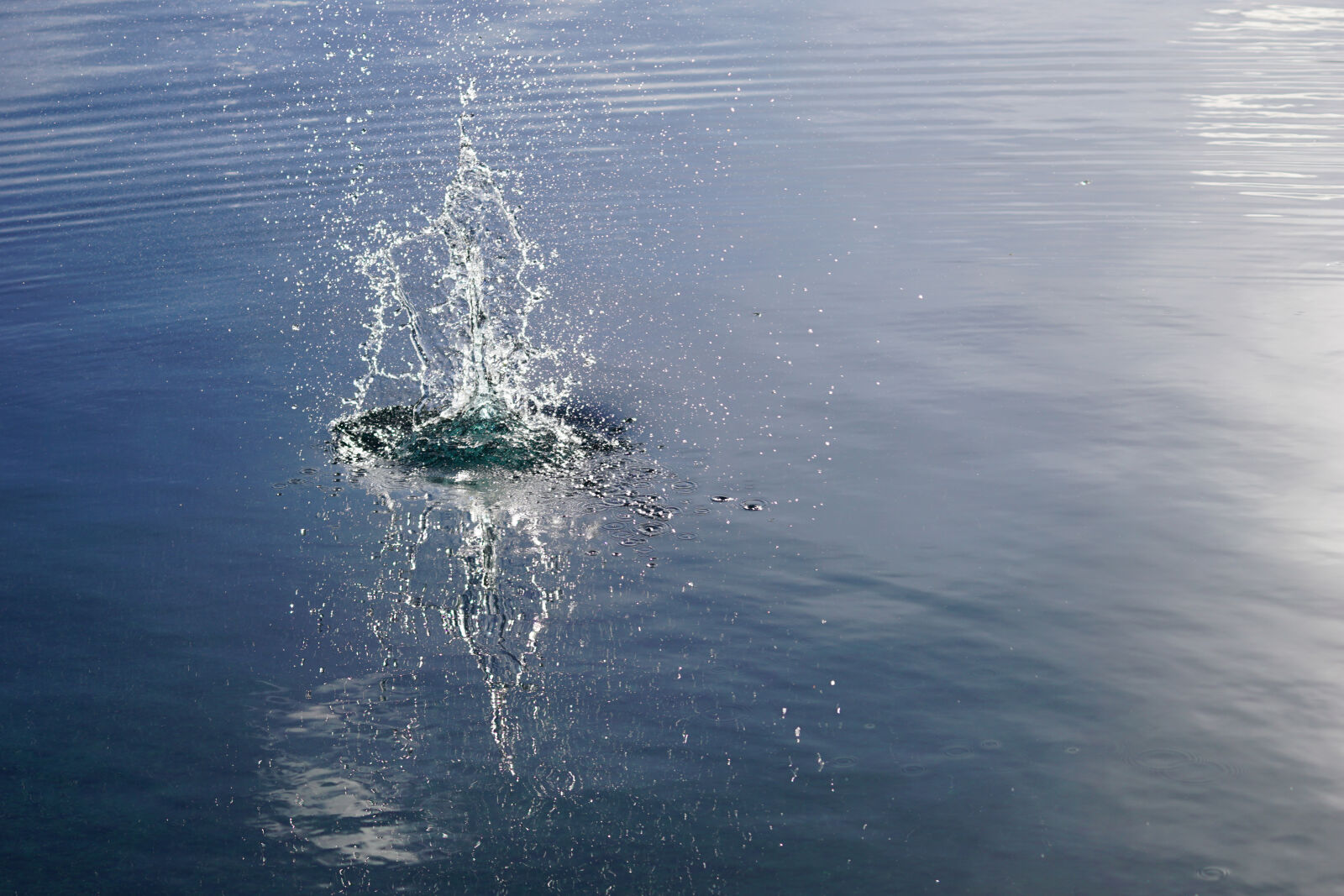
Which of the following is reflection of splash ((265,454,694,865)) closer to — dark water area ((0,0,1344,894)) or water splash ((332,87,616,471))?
dark water area ((0,0,1344,894))

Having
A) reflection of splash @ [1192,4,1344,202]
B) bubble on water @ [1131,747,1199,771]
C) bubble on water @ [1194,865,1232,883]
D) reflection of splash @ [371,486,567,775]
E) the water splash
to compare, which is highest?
reflection of splash @ [1192,4,1344,202]

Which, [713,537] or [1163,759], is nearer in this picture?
[1163,759]

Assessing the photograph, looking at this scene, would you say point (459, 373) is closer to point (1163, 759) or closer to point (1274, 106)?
point (1163, 759)

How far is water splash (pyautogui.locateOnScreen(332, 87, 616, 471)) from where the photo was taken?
1182cm

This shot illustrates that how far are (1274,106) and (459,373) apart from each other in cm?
1755

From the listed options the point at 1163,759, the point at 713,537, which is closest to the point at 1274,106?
the point at 713,537

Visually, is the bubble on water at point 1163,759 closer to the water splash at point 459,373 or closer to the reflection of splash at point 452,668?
the reflection of splash at point 452,668

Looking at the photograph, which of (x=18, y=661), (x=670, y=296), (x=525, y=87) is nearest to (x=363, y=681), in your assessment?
(x=18, y=661)

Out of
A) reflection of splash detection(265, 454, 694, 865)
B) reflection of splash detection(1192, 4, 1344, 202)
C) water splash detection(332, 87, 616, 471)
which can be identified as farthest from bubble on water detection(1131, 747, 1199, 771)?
reflection of splash detection(1192, 4, 1344, 202)

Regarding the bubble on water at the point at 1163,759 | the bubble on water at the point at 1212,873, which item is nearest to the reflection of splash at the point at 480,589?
the bubble on water at the point at 1163,759

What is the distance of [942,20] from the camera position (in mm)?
33438

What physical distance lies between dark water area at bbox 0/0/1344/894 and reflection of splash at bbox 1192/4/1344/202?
0.26 metres

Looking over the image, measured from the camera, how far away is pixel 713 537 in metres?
10.3

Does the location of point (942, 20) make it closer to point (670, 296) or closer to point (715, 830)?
point (670, 296)
